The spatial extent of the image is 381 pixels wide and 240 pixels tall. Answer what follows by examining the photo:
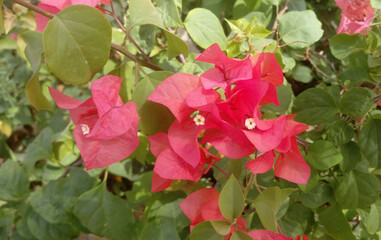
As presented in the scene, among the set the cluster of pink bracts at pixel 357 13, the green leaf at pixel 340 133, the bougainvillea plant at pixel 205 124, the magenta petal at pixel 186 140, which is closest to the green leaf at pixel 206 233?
the bougainvillea plant at pixel 205 124

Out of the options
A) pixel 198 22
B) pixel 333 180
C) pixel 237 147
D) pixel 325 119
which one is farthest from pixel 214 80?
pixel 333 180

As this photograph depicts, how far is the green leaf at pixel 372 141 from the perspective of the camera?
27.5 inches

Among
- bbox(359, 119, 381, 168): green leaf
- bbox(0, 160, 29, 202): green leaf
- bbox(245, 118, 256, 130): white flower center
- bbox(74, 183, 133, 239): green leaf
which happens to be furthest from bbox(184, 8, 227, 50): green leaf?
bbox(0, 160, 29, 202): green leaf

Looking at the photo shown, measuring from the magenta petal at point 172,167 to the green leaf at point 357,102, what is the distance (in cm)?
36

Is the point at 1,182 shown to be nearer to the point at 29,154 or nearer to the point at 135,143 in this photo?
the point at 29,154

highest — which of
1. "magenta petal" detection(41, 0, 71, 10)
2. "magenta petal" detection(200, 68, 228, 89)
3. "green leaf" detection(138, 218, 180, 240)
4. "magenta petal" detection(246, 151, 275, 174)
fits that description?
"magenta petal" detection(41, 0, 71, 10)

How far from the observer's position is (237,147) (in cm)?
56

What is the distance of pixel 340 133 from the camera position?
724mm

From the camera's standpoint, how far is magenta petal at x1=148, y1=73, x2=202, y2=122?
1.73ft

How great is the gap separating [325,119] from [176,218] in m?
0.40

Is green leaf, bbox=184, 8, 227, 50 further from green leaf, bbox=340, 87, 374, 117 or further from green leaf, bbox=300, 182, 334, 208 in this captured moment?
green leaf, bbox=300, 182, 334, 208

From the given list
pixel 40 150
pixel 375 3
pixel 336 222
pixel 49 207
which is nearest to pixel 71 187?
pixel 49 207

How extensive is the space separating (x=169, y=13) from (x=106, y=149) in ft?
0.94

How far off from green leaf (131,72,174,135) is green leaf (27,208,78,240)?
565 millimetres
